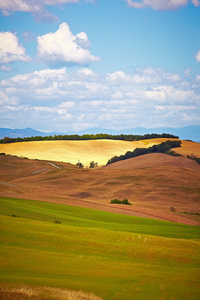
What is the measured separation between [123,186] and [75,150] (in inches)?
3069

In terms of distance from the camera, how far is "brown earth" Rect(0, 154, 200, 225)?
175 feet

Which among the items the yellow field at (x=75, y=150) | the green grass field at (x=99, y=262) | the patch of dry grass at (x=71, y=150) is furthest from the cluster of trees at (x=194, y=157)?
the green grass field at (x=99, y=262)

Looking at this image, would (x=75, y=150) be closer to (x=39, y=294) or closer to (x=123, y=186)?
(x=123, y=186)

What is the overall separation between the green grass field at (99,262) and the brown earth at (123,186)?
23.7 meters

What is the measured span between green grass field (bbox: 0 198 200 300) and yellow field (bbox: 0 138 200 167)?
9817 cm

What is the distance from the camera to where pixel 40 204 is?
148ft

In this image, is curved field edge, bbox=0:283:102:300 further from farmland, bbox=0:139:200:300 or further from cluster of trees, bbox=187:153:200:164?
cluster of trees, bbox=187:153:200:164

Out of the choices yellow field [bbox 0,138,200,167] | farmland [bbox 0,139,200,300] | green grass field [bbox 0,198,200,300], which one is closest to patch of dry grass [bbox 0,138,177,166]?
yellow field [bbox 0,138,200,167]

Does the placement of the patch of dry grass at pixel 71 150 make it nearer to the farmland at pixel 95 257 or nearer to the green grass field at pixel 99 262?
the farmland at pixel 95 257

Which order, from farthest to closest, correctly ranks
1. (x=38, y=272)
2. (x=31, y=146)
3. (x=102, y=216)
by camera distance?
(x=31, y=146) < (x=102, y=216) < (x=38, y=272)

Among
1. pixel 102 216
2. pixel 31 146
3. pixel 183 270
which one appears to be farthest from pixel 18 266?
pixel 31 146

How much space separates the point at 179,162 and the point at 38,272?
3318 inches

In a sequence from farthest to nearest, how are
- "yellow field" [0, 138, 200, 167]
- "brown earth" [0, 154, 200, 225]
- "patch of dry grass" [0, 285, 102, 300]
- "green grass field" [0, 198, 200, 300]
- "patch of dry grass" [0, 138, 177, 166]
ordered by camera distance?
1. "patch of dry grass" [0, 138, 177, 166]
2. "yellow field" [0, 138, 200, 167]
3. "brown earth" [0, 154, 200, 225]
4. "green grass field" [0, 198, 200, 300]
5. "patch of dry grass" [0, 285, 102, 300]

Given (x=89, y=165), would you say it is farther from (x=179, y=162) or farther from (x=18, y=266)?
(x=18, y=266)
